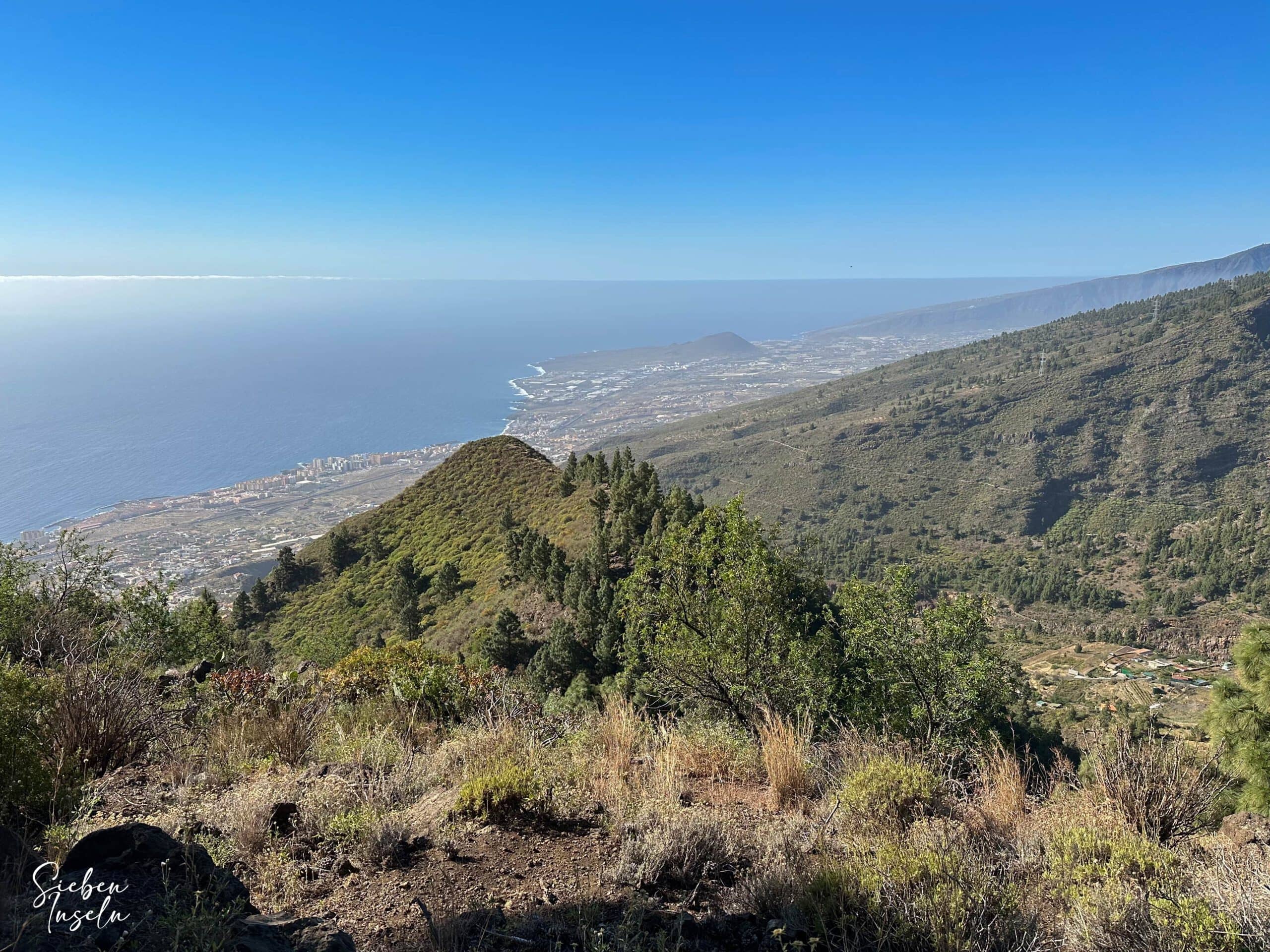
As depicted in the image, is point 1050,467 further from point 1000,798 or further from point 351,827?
point 351,827

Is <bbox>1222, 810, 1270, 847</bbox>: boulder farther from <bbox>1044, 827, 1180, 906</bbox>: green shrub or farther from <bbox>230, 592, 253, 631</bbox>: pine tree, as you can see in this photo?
<bbox>230, 592, 253, 631</bbox>: pine tree

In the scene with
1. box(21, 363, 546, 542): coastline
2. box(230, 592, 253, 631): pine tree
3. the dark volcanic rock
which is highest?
the dark volcanic rock

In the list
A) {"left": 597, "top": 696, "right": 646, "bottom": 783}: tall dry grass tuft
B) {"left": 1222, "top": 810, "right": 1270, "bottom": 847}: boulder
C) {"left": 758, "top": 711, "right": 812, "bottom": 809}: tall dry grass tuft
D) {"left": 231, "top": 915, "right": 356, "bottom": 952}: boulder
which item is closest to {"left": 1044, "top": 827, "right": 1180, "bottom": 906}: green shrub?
{"left": 1222, "top": 810, "right": 1270, "bottom": 847}: boulder

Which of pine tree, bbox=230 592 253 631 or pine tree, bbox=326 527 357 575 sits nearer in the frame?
pine tree, bbox=230 592 253 631

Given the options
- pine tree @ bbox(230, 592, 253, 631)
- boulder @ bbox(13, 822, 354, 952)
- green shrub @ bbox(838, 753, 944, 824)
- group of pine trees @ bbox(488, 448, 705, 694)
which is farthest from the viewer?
pine tree @ bbox(230, 592, 253, 631)

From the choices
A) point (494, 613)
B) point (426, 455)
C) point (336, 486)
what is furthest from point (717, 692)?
point (426, 455)

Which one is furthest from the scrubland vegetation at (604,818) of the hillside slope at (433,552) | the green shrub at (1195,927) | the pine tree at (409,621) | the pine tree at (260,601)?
the pine tree at (260,601)
